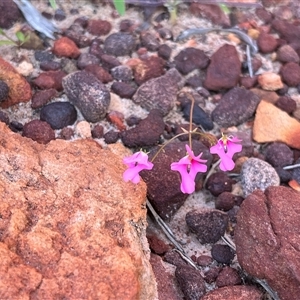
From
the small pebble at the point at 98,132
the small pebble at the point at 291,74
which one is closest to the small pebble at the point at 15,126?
the small pebble at the point at 98,132

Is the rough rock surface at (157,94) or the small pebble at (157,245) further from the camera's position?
the rough rock surface at (157,94)

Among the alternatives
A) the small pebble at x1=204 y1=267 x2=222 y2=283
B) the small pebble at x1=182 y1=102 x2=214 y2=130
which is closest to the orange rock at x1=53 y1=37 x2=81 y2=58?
the small pebble at x1=182 y1=102 x2=214 y2=130

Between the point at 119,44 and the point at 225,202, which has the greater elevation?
the point at 119,44

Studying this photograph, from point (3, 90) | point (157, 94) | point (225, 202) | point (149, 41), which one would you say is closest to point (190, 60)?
point (149, 41)

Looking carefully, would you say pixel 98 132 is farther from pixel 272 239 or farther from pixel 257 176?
pixel 272 239

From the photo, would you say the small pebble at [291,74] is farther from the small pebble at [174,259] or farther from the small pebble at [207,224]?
the small pebble at [174,259]

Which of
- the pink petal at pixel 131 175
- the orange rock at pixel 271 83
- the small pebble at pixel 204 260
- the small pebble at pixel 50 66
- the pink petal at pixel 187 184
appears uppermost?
the pink petal at pixel 131 175

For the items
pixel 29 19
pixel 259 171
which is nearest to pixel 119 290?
pixel 259 171
